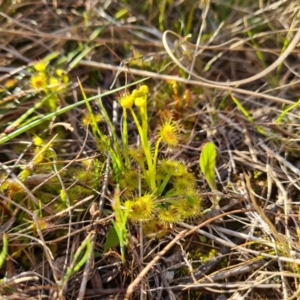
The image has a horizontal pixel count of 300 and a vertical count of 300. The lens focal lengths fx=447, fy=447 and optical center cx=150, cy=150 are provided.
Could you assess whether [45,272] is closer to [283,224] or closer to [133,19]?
[283,224]

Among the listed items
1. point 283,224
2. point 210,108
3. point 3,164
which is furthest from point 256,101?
point 3,164

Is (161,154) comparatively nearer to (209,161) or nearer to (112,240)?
(209,161)

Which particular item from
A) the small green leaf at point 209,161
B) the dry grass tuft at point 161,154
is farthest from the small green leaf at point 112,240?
the small green leaf at point 209,161

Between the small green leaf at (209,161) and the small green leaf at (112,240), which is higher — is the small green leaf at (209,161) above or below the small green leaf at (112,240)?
above

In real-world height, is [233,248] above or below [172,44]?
below

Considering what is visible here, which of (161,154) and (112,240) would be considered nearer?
(112,240)

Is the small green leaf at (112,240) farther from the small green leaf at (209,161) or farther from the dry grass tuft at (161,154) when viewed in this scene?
the small green leaf at (209,161)

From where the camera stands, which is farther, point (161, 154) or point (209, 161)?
point (161, 154)

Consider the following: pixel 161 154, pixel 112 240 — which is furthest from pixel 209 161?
pixel 112 240
